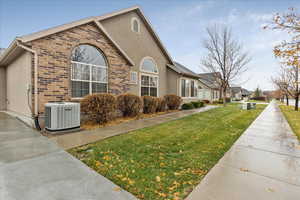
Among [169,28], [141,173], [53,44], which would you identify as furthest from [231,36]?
[141,173]

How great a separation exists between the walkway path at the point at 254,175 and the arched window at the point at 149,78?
350 inches

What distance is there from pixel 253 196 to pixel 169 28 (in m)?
19.0

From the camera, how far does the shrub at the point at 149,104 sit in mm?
10025

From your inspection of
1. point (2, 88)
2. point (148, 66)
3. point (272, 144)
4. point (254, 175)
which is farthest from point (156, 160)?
point (2, 88)

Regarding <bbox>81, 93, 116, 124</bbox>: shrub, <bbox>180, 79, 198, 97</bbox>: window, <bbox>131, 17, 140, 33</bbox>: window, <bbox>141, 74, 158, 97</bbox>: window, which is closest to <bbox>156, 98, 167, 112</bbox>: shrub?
<bbox>141, 74, 158, 97</bbox>: window

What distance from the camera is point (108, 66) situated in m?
8.33

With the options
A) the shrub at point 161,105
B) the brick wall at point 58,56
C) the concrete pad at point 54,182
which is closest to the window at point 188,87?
the shrub at point 161,105

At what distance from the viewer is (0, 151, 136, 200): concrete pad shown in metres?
2.04

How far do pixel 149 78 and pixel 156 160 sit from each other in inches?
392

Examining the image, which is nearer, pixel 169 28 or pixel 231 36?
pixel 169 28

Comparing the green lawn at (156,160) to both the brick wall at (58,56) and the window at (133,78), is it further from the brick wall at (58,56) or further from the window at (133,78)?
the window at (133,78)

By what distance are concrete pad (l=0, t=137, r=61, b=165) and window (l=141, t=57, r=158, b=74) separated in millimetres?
9233

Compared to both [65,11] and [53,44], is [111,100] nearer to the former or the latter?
[53,44]

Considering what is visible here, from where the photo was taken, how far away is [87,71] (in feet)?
24.7
